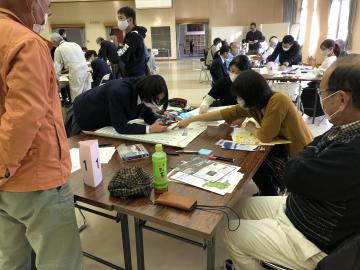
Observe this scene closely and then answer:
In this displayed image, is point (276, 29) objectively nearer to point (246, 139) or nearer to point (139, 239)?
point (246, 139)

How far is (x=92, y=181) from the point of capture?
1272 mm

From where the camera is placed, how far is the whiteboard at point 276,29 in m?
10.8

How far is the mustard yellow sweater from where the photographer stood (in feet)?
5.57

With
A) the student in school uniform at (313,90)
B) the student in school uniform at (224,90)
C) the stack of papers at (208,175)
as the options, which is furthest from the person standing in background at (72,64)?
the student in school uniform at (313,90)

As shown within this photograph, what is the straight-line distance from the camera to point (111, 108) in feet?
6.18

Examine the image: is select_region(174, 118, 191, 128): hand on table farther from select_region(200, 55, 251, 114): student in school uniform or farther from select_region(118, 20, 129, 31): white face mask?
select_region(118, 20, 129, 31): white face mask

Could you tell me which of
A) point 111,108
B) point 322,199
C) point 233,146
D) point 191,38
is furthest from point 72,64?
point 191,38

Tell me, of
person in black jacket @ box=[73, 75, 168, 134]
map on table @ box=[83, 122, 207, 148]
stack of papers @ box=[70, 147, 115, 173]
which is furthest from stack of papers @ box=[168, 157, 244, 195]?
person in black jacket @ box=[73, 75, 168, 134]

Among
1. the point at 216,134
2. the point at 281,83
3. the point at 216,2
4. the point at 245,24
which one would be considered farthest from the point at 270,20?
the point at 216,134

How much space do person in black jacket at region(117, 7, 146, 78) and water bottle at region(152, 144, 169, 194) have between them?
2811mm

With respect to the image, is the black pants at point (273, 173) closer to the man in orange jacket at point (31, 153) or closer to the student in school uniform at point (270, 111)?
the student in school uniform at point (270, 111)

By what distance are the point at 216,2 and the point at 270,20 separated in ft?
8.16

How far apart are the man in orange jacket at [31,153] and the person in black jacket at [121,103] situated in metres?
0.82

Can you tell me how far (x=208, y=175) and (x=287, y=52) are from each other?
475 centimetres
